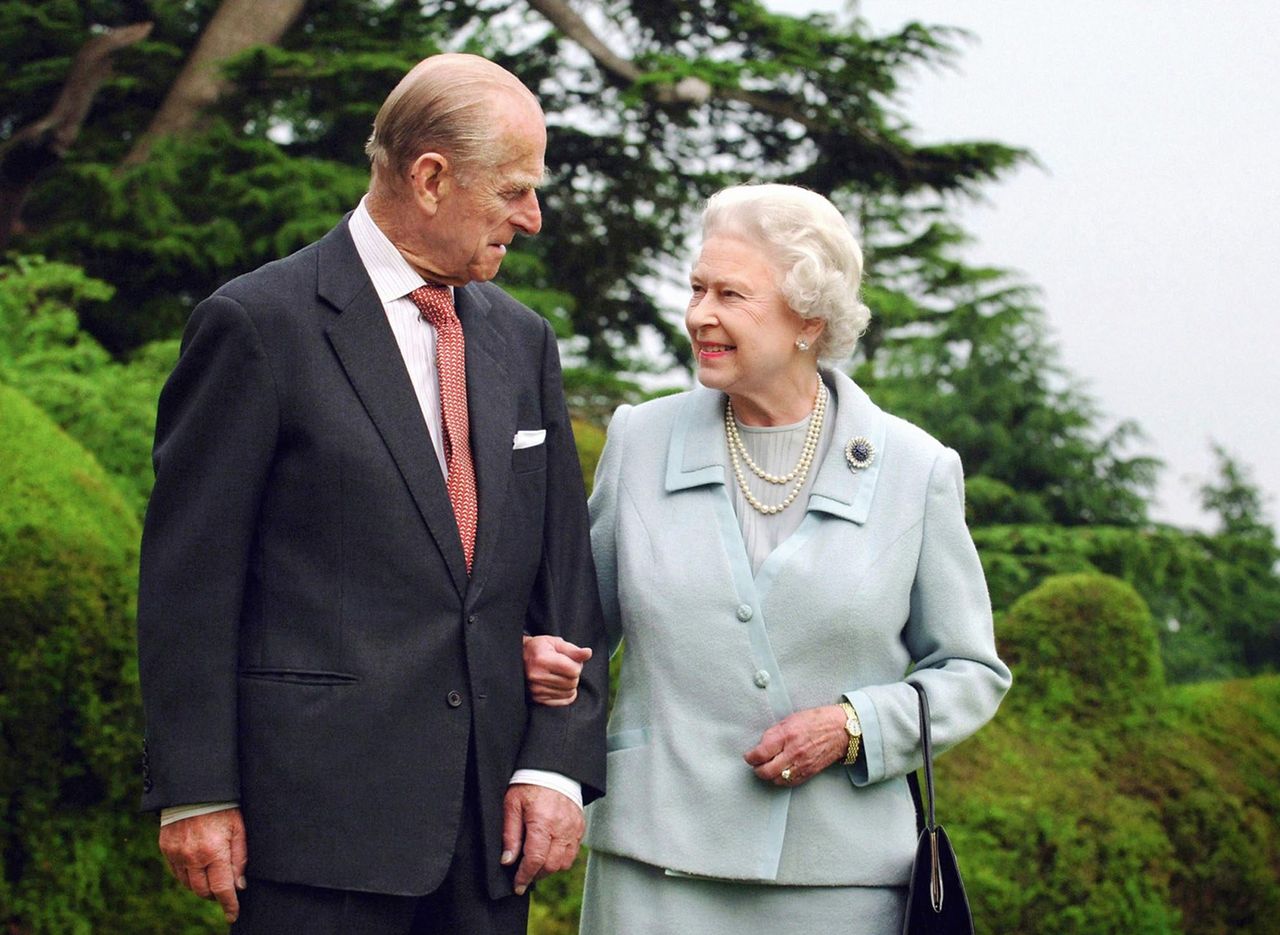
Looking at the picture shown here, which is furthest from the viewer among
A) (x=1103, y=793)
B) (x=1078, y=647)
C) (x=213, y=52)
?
(x=213, y=52)

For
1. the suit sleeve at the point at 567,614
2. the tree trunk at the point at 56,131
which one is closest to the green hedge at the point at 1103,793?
the suit sleeve at the point at 567,614

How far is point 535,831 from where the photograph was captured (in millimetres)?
2693

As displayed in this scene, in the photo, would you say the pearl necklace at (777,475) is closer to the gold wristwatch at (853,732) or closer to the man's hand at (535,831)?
the gold wristwatch at (853,732)

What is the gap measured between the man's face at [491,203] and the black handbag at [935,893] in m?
1.22

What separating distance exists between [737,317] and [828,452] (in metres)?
0.33

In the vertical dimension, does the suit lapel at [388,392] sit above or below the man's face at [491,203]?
below

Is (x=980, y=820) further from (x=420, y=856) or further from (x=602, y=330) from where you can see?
(x=602, y=330)

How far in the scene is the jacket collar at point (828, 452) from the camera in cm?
295

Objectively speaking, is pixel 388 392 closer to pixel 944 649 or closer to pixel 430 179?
pixel 430 179

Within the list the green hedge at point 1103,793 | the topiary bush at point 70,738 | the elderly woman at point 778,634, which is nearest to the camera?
the elderly woman at point 778,634

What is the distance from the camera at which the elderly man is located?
2498mm

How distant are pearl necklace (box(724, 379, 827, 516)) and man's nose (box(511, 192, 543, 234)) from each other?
60 centimetres

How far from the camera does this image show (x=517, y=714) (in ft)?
9.02

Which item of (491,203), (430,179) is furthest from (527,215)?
(430,179)
